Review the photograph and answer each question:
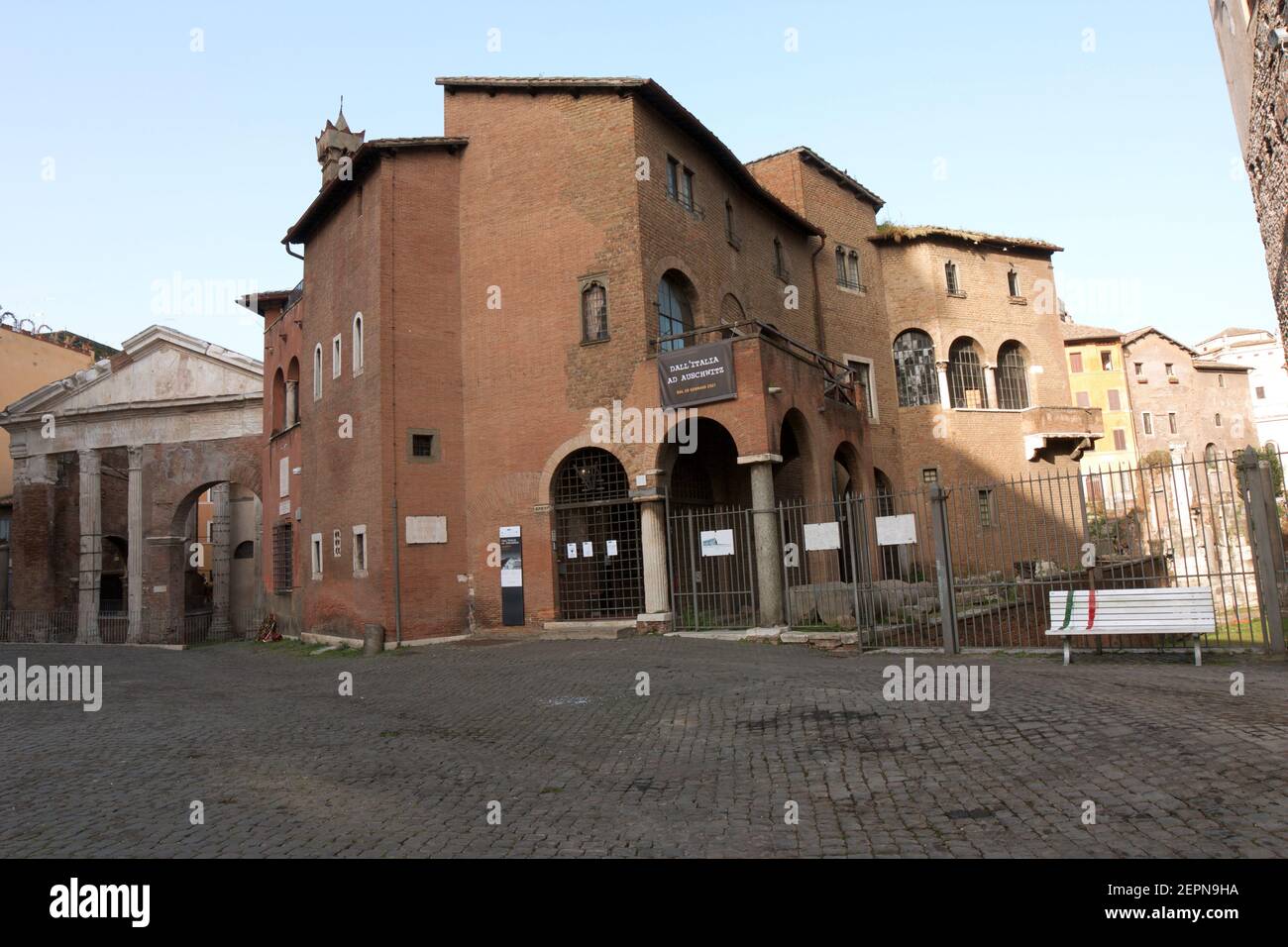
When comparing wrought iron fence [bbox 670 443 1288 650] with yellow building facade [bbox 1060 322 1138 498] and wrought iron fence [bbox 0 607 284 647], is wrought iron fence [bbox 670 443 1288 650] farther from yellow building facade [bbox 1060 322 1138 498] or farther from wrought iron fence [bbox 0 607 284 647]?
yellow building facade [bbox 1060 322 1138 498]

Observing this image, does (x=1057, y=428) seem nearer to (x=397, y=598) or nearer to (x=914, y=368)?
(x=914, y=368)

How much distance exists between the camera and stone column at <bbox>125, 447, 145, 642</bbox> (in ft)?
89.4

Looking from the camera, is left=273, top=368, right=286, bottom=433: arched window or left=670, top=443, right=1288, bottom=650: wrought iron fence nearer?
left=670, top=443, right=1288, bottom=650: wrought iron fence

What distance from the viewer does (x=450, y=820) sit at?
17.5ft

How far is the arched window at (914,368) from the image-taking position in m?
Result: 27.7

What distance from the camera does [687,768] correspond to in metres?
6.48

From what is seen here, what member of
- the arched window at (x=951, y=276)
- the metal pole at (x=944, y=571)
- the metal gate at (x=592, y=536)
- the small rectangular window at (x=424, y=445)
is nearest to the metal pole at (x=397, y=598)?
the small rectangular window at (x=424, y=445)

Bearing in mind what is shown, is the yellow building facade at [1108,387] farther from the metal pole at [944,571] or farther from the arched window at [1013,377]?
the metal pole at [944,571]

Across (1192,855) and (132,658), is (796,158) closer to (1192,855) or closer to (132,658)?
(132,658)

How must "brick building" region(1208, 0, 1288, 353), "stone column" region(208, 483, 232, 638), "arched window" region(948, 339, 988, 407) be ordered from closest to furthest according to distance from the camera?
1. "brick building" region(1208, 0, 1288, 353)
2. "arched window" region(948, 339, 988, 407)
3. "stone column" region(208, 483, 232, 638)

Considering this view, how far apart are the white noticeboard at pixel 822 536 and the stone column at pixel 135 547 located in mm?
23620

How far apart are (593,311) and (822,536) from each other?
7387mm

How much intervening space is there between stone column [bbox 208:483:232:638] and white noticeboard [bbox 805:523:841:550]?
24530mm

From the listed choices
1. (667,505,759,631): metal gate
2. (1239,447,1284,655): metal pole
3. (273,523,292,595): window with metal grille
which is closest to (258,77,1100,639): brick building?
(667,505,759,631): metal gate
